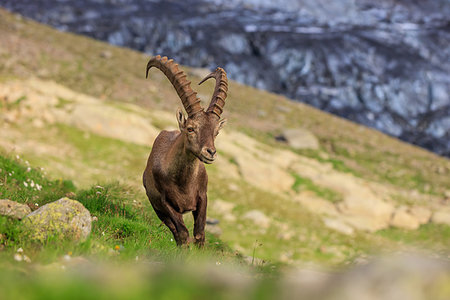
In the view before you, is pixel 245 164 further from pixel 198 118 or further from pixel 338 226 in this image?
pixel 198 118

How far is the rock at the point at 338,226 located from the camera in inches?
928

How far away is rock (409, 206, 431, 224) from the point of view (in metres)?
27.2

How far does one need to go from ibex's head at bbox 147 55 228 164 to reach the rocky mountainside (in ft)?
237

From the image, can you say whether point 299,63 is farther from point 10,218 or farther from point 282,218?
point 10,218

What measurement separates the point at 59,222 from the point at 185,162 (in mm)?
3023

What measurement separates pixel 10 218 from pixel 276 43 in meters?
88.8

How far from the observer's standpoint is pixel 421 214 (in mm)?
27734

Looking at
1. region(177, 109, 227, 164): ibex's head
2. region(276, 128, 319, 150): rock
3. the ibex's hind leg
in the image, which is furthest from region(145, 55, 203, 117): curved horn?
region(276, 128, 319, 150): rock

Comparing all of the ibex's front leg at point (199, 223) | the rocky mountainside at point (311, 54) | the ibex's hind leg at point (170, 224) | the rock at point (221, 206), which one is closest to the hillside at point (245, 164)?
the rock at point (221, 206)

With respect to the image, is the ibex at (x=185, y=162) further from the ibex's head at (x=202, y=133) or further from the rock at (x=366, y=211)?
the rock at (x=366, y=211)

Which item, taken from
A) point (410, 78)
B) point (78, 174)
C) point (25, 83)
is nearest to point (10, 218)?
point (78, 174)

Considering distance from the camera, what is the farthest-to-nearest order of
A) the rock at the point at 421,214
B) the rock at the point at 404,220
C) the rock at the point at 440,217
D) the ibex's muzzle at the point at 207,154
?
the rock at the point at 421,214 → the rock at the point at 440,217 → the rock at the point at 404,220 → the ibex's muzzle at the point at 207,154

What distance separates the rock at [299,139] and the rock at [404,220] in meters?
12.8

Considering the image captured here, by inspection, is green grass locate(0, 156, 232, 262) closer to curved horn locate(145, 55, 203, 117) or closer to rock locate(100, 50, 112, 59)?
curved horn locate(145, 55, 203, 117)
